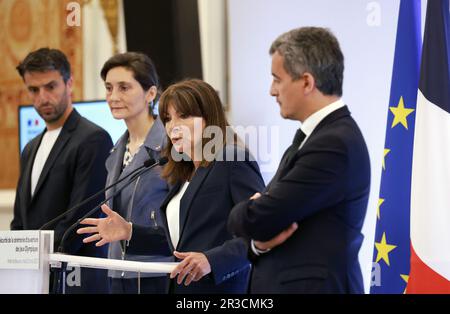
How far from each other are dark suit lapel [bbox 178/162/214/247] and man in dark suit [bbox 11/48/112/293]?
0.92 metres

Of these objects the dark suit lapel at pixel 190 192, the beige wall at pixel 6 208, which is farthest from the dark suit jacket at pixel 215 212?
the beige wall at pixel 6 208

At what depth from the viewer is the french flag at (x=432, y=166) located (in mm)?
3398

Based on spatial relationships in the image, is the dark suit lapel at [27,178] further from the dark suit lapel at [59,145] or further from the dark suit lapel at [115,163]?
the dark suit lapel at [115,163]

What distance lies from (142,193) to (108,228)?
1.74ft

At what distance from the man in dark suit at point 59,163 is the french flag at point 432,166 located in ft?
5.17

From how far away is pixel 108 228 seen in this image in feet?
Answer: 9.55

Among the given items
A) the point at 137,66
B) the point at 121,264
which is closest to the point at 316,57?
the point at 121,264

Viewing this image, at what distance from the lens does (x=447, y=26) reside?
354cm

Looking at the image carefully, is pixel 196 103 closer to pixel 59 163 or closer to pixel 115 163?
pixel 115 163

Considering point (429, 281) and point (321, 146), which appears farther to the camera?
point (429, 281)

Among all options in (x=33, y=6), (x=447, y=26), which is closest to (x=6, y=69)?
(x=33, y=6)

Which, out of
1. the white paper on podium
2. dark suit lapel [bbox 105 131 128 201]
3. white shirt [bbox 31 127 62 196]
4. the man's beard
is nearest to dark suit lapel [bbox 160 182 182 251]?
the white paper on podium
